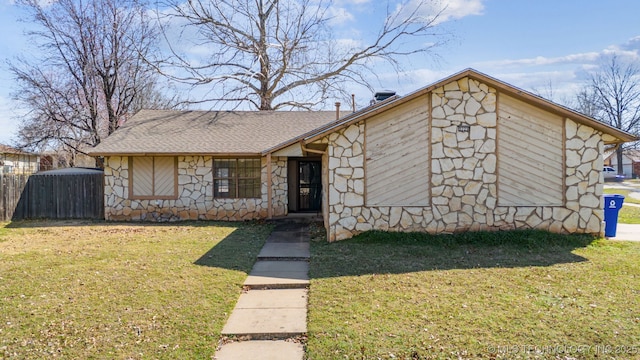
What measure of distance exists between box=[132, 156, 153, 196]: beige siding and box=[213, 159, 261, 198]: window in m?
2.19

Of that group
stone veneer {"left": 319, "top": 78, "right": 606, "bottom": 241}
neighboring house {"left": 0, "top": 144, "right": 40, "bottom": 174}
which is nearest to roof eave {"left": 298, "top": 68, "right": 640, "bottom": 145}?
stone veneer {"left": 319, "top": 78, "right": 606, "bottom": 241}

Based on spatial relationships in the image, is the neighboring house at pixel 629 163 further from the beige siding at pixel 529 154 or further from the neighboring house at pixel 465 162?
the beige siding at pixel 529 154

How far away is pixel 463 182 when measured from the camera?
8.91 meters

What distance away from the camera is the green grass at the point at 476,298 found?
12.8ft

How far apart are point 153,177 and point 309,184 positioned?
5531 millimetres

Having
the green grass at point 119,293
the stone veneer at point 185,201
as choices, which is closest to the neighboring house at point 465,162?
the green grass at point 119,293

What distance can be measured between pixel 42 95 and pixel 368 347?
23.9 meters

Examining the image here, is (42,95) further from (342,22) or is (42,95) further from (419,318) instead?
(419,318)

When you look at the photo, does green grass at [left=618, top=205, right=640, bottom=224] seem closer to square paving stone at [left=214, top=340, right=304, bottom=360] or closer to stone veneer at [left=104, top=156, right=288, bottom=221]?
stone veneer at [left=104, top=156, right=288, bottom=221]

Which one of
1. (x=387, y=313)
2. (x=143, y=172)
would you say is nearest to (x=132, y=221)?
(x=143, y=172)

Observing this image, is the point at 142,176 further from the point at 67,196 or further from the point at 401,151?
the point at 401,151

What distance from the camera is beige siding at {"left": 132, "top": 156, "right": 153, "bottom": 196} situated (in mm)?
13570

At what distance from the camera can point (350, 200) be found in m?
8.99

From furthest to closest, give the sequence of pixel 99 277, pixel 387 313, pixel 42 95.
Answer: pixel 42 95
pixel 99 277
pixel 387 313
